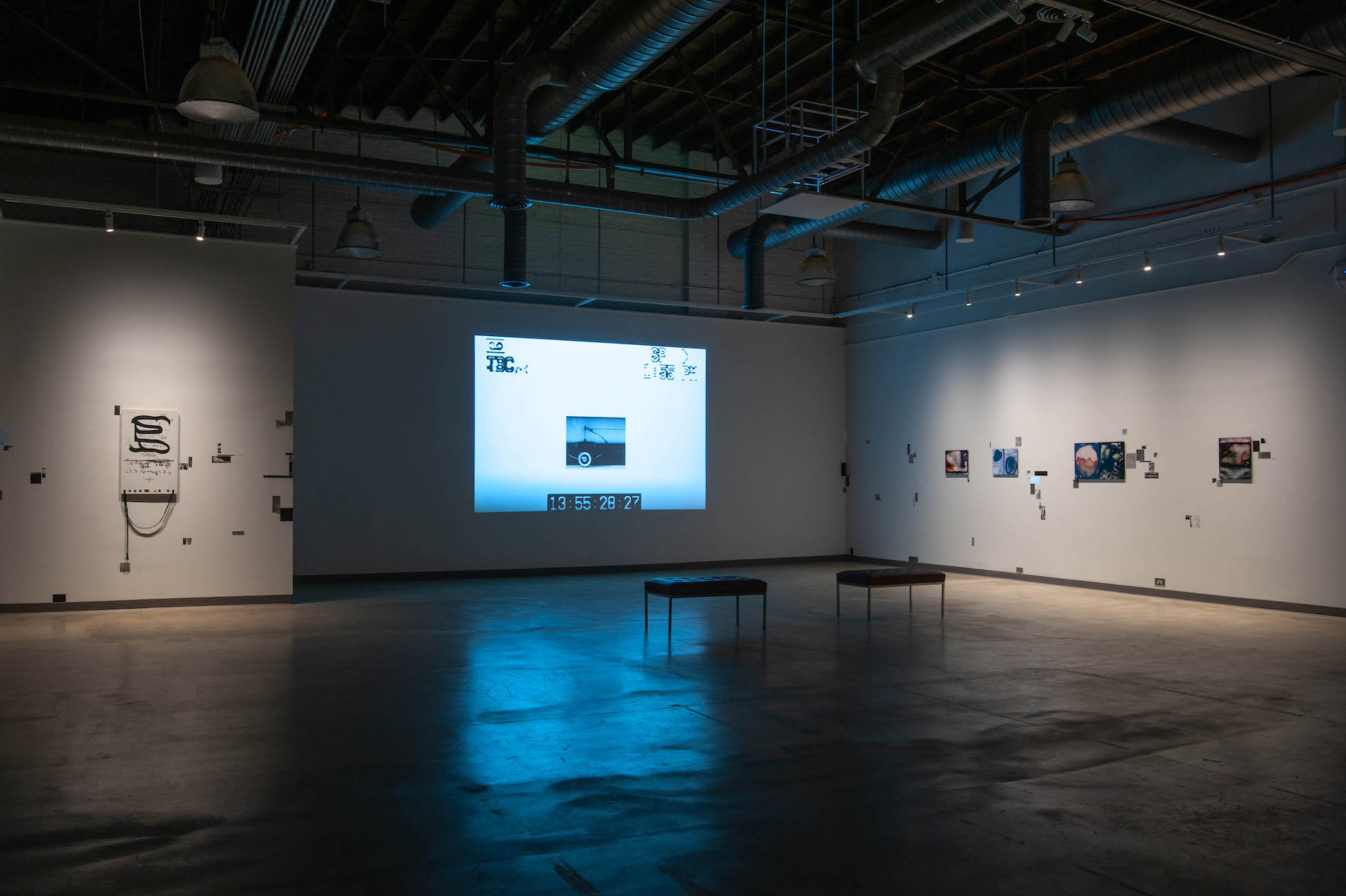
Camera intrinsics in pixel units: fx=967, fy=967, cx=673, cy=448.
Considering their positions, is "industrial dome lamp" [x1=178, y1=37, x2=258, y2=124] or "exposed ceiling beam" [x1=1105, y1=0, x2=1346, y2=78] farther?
"industrial dome lamp" [x1=178, y1=37, x2=258, y2=124]

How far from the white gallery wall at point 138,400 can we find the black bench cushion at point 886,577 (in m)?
5.93

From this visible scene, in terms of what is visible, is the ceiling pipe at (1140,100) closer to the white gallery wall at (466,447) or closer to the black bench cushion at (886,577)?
the black bench cushion at (886,577)

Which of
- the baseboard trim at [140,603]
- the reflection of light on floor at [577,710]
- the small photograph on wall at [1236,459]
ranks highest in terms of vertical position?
the small photograph on wall at [1236,459]

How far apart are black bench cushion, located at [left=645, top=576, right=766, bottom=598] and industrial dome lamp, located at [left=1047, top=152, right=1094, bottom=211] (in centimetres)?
441

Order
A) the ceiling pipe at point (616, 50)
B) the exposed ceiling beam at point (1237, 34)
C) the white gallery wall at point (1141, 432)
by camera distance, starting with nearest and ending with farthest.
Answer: the exposed ceiling beam at point (1237, 34) → the ceiling pipe at point (616, 50) → the white gallery wall at point (1141, 432)

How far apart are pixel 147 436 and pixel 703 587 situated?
6079 mm

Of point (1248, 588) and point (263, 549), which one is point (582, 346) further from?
point (1248, 588)

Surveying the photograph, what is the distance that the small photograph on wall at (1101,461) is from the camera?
1148 cm

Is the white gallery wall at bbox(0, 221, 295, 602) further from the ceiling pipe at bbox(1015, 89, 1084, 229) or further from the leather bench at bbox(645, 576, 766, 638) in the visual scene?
the ceiling pipe at bbox(1015, 89, 1084, 229)

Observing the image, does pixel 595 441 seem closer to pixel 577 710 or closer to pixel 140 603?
pixel 140 603

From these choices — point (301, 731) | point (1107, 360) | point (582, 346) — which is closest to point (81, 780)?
point (301, 731)

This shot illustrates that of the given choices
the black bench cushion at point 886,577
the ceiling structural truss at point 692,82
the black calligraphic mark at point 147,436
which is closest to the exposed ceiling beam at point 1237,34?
the ceiling structural truss at point 692,82

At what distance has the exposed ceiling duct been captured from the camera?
22.2 ft

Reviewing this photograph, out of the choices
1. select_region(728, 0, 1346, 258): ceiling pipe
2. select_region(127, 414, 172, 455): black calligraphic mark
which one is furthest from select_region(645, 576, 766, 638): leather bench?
select_region(127, 414, 172, 455): black calligraphic mark
